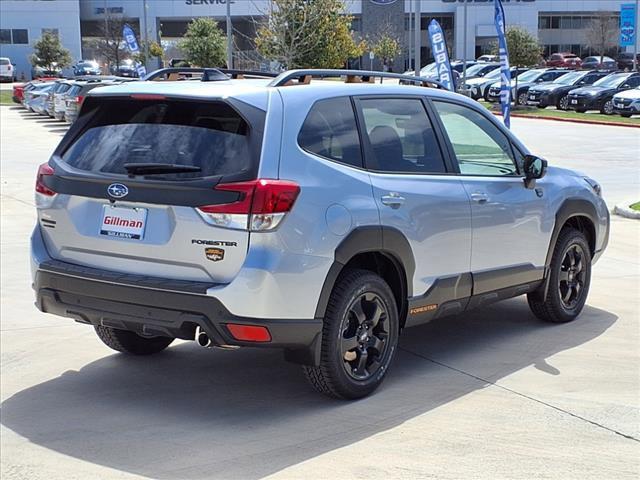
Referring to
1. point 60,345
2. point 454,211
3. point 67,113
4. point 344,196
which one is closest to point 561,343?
point 454,211

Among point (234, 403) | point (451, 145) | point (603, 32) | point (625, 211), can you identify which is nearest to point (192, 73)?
point (451, 145)

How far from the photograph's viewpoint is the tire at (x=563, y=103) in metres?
37.6

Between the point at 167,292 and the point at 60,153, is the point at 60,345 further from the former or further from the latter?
the point at 167,292

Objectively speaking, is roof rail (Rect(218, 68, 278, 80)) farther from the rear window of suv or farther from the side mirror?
the side mirror

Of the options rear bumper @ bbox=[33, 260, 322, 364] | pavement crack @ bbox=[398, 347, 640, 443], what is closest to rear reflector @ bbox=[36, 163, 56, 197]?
rear bumper @ bbox=[33, 260, 322, 364]

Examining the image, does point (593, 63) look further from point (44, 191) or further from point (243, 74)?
point (44, 191)

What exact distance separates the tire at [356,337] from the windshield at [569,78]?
35.9m

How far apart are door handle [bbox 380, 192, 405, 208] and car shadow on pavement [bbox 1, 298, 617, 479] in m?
1.14

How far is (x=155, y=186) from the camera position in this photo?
16.5 feet

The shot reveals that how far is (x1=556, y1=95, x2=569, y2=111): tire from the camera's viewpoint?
1479 inches

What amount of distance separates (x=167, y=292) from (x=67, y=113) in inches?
1106

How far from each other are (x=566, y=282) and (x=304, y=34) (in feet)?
75.9

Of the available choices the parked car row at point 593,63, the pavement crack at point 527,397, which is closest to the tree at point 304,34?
the pavement crack at point 527,397

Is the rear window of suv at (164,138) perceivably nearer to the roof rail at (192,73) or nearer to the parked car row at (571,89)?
the roof rail at (192,73)
